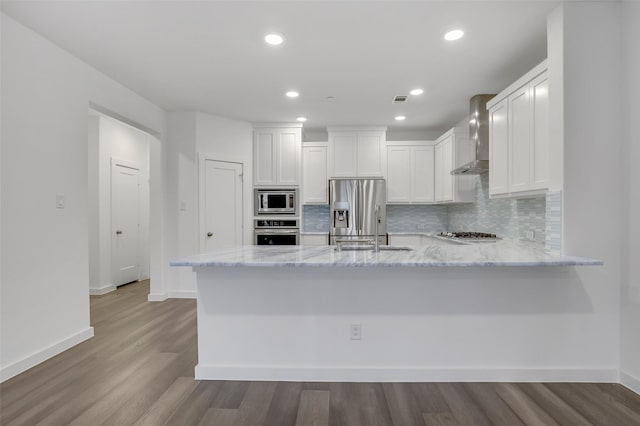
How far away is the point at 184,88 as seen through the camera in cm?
379

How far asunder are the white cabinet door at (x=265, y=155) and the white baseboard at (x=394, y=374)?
3.33 m

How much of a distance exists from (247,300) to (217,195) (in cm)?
288

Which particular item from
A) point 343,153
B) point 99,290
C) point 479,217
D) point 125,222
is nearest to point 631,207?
point 479,217

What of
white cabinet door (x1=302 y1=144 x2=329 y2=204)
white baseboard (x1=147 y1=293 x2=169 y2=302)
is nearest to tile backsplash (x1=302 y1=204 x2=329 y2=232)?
white cabinet door (x1=302 y1=144 x2=329 y2=204)

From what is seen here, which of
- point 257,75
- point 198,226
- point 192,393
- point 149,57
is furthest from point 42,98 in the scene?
point 192,393

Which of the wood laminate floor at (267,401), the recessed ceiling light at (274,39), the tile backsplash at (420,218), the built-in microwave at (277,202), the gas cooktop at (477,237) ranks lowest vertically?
the wood laminate floor at (267,401)

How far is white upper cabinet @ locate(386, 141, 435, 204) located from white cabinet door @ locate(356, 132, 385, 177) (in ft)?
0.57

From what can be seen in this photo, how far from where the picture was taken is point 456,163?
15.1 feet

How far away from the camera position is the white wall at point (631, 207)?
7.05 feet

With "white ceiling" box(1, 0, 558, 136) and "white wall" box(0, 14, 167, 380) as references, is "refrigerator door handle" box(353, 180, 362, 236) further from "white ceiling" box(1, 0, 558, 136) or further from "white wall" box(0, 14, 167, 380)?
"white wall" box(0, 14, 167, 380)

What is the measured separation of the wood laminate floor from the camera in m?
1.88

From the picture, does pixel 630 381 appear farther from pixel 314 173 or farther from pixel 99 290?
pixel 99 290

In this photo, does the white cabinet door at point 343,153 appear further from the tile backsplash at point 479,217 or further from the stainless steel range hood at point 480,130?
the stainless steel range hood at point 480,130

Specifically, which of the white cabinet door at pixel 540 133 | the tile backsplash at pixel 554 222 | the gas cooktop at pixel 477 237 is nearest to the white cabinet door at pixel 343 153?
the gas cooktop at pixel 477 237
